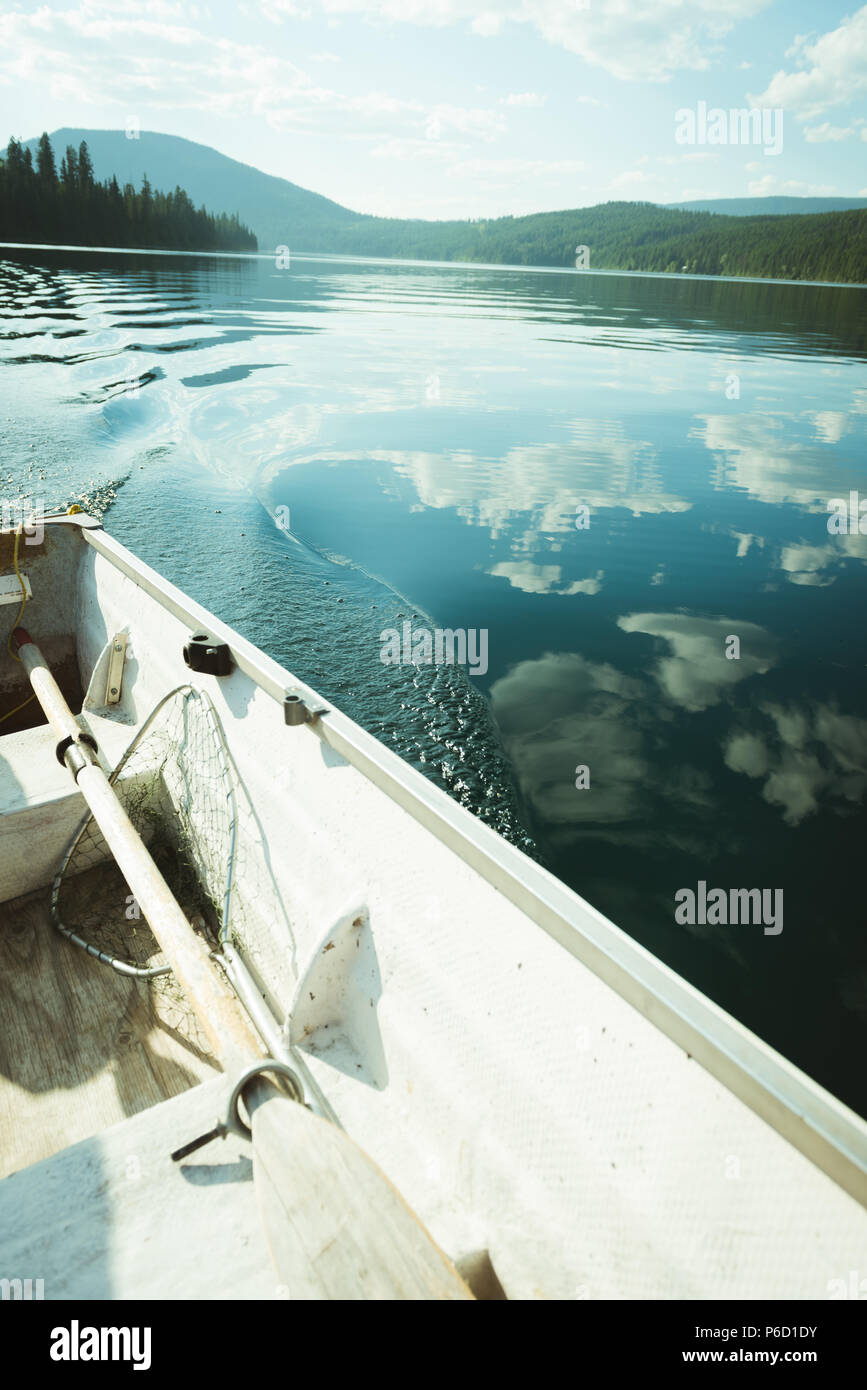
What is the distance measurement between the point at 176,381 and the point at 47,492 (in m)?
Result: 8.26

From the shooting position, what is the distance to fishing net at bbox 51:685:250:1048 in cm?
311

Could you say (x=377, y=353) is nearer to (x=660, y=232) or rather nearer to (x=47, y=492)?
(x=47, y=492)

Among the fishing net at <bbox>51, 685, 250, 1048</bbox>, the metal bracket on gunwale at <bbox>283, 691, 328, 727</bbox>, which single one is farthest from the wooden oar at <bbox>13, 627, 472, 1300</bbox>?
the fishing net at <bbox>51, 685, 250, 1048</bbox>

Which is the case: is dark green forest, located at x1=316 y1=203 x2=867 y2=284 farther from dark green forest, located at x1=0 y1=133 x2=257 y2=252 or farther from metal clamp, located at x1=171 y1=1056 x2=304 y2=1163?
metal clamp, located at x1=171 y1=1056 x2=304 y2=1163

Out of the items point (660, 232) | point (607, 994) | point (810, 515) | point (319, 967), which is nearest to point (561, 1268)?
point (607, 994)

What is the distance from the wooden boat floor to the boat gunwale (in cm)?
135

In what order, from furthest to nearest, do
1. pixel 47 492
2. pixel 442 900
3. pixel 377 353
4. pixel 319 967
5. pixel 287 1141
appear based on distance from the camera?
pixel 377 353 < pixel 47 492 < pixel 319 967 < pixel 442 900 < pixel 287 1141

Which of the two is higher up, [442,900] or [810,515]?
[810,515]

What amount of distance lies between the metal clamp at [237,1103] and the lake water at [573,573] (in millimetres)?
2732

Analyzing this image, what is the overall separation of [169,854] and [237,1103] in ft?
7.23

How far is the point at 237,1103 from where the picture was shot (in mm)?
1821

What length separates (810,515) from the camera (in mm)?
11188

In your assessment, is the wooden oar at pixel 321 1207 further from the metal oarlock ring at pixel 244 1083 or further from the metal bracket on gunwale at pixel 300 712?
the metal bracket on gunwale at pixel 300 712

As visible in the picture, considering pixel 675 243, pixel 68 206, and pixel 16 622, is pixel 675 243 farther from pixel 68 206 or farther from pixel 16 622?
pixel 16 622
